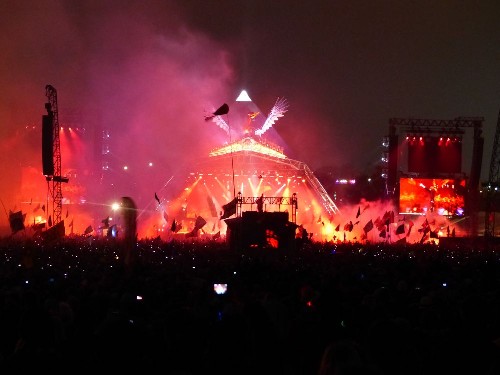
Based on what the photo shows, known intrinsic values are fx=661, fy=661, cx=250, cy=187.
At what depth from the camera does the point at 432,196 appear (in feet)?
131

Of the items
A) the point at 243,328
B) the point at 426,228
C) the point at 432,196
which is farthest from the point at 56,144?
the point at 243,328

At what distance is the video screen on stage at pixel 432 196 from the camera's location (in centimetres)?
3991

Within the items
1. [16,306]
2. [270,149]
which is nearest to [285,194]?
[270,149]

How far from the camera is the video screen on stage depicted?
131 feet

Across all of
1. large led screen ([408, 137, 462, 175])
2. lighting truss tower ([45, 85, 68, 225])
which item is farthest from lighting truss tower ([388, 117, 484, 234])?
lighting truss tower ([45, 85, 68, 225])

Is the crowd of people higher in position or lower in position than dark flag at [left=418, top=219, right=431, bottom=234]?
higher

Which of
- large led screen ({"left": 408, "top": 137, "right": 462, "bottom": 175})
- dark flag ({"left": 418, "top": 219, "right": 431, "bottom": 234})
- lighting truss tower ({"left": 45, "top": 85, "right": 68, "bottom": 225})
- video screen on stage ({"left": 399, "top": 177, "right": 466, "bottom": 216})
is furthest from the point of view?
video screen on stage ({"left": 399, "top": 177, "right": 466, "bottom": 216})

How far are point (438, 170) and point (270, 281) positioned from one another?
99.2 ft

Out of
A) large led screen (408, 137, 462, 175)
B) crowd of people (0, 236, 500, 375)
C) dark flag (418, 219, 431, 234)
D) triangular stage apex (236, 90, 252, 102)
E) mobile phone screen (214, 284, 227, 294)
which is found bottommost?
dark flag (418, 219, 431, 234)

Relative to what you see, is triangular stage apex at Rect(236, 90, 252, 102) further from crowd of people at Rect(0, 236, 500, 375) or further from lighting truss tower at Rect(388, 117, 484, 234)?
crowd of people at Rect(0, 236, 500, 375)

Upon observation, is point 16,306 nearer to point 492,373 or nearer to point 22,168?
point 492,373

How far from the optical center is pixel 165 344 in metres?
5.40

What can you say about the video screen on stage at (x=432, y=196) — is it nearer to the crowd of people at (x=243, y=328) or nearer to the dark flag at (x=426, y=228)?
the dark flag at (x=426, y=228)

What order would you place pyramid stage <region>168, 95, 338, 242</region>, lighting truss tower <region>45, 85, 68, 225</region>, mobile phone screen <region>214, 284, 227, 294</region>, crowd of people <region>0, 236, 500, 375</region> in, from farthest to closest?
pyramid stage <region>168, 95, 338, 242</region>, lighting truss tower <region>45, 85, 68, 225</region>, mobile phone screen <region>214, 284, 227, 294</region>, crowd of people <region>0, 236, 500, 375</region>
